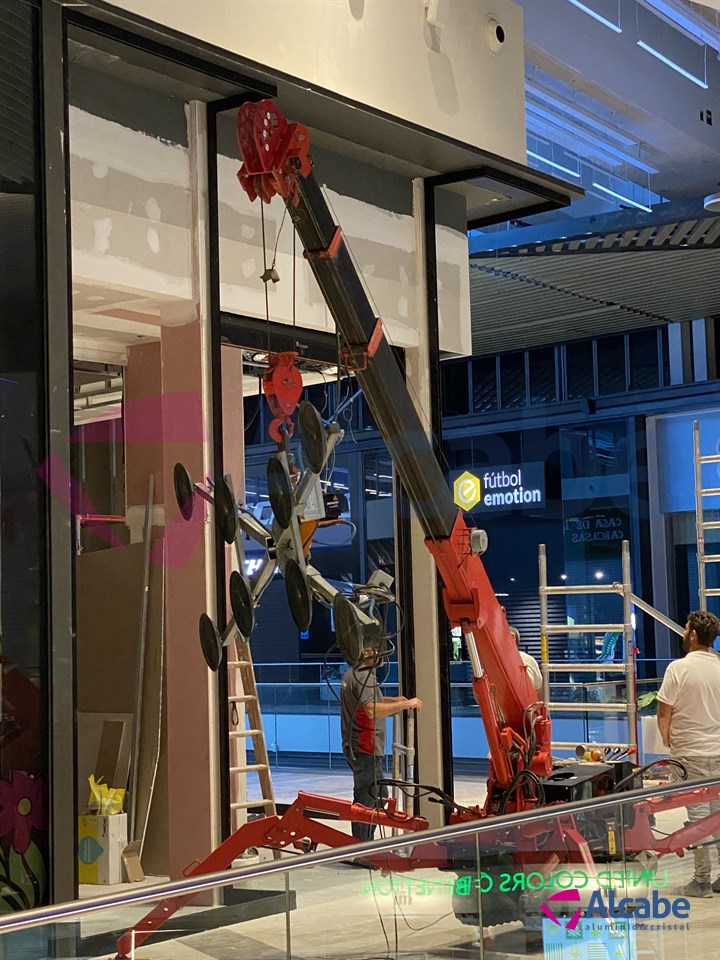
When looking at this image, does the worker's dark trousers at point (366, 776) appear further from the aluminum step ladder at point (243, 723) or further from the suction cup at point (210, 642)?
the suction cup at point (210, 642)

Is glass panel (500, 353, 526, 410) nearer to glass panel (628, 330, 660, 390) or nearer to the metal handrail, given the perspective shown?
glass panel (628, 330, 660, 390)

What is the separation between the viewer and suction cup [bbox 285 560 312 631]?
3.55 m

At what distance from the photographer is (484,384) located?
53.8 feet

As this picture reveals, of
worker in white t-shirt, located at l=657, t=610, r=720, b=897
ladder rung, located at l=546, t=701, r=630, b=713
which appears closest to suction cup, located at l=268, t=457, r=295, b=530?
worker in white t-shirt, located at l=657, t=610, r=720, b=897

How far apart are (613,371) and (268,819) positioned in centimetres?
1224

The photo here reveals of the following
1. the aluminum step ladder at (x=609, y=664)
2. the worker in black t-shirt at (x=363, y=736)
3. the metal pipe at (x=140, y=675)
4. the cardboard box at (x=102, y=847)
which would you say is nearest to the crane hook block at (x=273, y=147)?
the worker in black t-shirt at (x=363, y=736)

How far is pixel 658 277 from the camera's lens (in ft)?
44.5

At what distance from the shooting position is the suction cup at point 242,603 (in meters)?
3.65

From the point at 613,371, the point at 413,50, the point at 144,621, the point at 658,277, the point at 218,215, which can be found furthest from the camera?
the point at 613,371

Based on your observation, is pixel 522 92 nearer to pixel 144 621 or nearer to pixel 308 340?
pixel 308 340

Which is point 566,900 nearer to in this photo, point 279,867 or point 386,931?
point 386,931

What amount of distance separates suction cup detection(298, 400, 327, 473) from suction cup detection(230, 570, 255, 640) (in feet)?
1.28

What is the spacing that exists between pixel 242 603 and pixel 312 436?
1.75ft

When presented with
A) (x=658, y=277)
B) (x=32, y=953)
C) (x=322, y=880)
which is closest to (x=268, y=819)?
(x=322, y=880)
